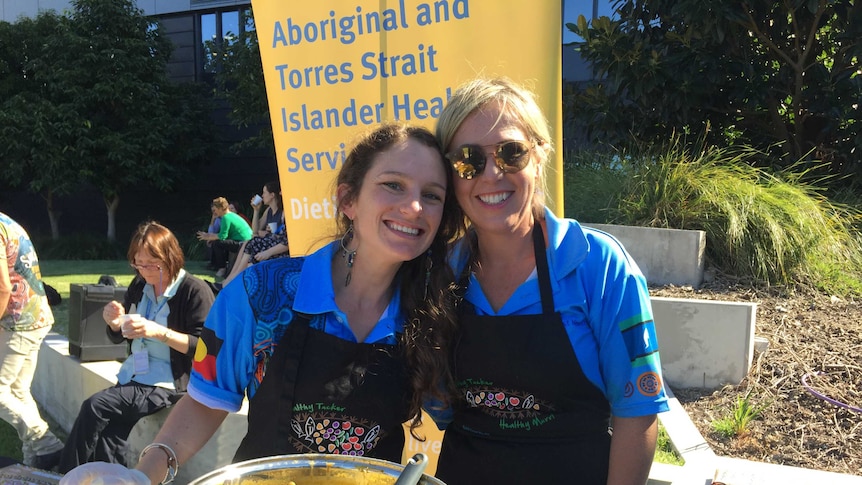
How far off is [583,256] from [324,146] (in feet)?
5.80

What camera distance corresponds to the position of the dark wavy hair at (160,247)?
4.01 metres

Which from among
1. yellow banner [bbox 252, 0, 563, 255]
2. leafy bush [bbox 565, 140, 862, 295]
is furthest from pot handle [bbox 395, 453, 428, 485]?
leafy bush [bbox 565, 140, 862, 295]

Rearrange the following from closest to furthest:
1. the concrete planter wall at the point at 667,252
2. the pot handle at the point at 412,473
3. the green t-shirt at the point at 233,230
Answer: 1. the pot handle at the point at 412,473
2. the concrete planter wall at the point at 667,252
3. the green t-shirt at the point at 233,230

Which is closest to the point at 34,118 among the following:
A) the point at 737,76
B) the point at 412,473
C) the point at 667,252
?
the point at 737,76

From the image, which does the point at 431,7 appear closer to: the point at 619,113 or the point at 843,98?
the point at 619,113

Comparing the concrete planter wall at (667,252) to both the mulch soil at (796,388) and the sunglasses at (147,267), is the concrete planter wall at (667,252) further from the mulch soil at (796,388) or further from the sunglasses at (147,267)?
the sunglasses at (147,267)

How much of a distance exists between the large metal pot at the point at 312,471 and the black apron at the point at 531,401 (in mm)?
564

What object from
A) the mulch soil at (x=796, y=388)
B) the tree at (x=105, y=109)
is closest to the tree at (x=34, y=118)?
the tree at (x=105, y=109)

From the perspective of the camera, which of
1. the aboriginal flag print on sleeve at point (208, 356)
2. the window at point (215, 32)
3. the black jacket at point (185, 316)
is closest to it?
the aboriginal flag print on sleeve at point (208, 356)

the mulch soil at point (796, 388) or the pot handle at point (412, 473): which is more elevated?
the pot handle at point (412, 473)

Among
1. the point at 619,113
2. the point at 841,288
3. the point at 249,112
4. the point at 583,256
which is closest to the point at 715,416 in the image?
the point at 841,288

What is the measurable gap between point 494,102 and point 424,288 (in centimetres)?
53

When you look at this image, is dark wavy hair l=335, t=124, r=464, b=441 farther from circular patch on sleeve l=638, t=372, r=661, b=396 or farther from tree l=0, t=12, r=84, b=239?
tree l=0, t=12, r=84, b=239

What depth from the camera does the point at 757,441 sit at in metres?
3.51
